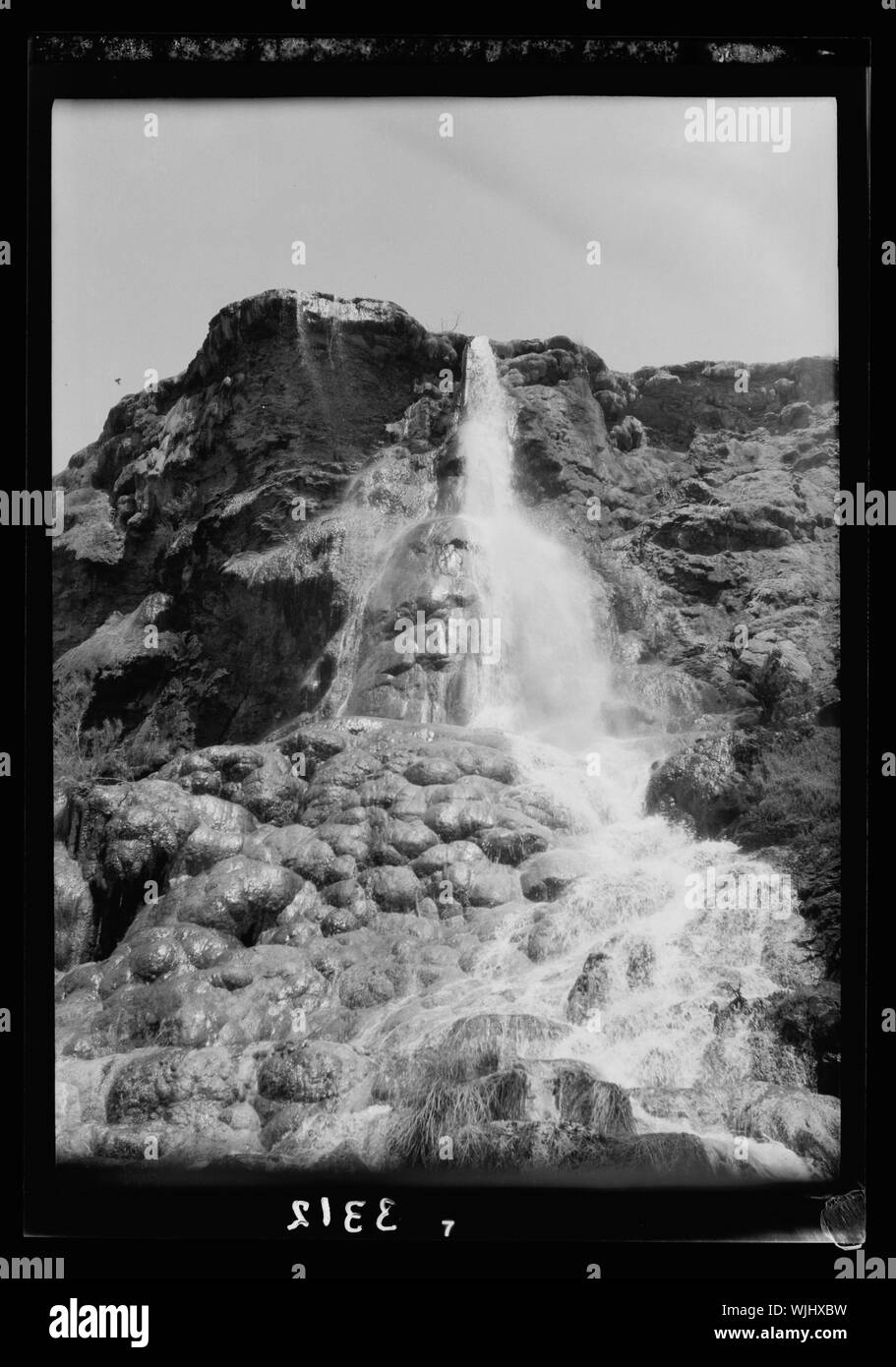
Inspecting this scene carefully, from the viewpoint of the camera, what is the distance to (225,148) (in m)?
7.23

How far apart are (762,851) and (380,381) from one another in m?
3.68

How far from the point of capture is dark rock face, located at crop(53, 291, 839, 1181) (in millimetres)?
6551

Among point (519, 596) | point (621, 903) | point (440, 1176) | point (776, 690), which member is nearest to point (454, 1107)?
point (440, 1176)

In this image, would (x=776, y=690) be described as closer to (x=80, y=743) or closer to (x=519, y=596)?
Result: (x=519, y=596)

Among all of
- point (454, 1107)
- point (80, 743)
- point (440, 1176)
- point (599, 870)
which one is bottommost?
point (440, 1176)

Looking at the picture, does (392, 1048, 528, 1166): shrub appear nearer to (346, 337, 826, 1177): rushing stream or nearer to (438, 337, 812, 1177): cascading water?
(346, 337, 826, 1177): rushing stream

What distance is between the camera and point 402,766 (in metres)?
7.47

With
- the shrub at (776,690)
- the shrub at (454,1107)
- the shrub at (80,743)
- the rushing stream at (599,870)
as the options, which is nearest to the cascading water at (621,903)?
the rushing stream at (599,870)

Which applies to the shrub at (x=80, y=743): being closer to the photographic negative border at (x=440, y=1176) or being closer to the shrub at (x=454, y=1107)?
the photographic negative border at (x=440, y=1176)

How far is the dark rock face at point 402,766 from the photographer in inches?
258

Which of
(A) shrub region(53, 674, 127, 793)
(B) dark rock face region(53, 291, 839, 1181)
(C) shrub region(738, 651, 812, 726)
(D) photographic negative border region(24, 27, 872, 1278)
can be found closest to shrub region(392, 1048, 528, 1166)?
(B) dark rock face region(53, 291, 839, 1181)

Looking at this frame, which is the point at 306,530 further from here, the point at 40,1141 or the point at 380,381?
the point at 40,1141

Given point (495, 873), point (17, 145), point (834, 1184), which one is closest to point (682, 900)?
point (495, 873)

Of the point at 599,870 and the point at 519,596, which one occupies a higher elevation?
the point at 519,596
